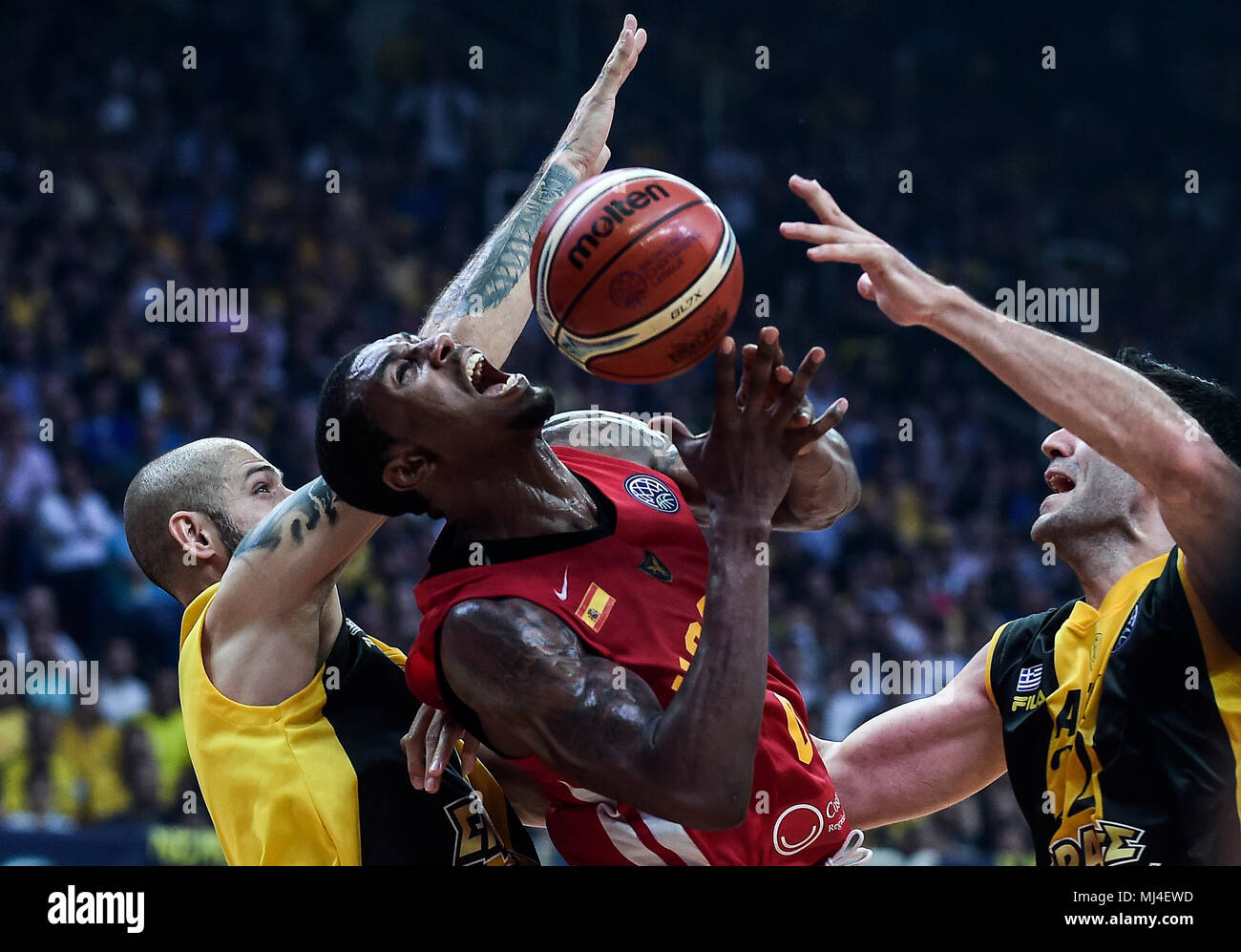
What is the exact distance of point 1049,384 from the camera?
319cm

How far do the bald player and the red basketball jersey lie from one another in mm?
299

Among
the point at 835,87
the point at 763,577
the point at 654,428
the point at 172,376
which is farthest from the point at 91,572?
the point at 835,87

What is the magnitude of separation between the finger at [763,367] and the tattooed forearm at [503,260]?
120 cm

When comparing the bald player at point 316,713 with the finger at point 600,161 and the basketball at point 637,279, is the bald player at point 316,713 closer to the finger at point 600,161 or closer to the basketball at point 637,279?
the finger at point 600,161

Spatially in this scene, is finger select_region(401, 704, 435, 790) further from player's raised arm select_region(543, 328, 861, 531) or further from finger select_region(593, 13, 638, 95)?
finger select_region(593, 13, 638, 95)

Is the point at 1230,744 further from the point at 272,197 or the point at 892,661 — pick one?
the point at 272,197

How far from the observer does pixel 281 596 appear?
135 inches

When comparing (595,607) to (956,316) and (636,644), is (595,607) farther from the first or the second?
(956,316)

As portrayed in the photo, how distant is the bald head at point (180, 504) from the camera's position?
13.1 feet

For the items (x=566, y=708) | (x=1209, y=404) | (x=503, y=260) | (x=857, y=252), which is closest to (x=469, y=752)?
(x=566, y=708)

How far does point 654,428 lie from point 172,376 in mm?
6312

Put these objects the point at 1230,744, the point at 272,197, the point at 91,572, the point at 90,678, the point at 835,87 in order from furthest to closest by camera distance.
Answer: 1. the point at 835,87
2. the point at 272,197
3. the point at 91,572
4. the point at 90,678
5. the point at 1230,744

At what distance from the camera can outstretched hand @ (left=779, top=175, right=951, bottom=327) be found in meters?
3.08

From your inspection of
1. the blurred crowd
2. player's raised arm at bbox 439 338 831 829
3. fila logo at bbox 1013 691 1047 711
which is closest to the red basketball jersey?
player's raised arm at bbox 439 338 831 829
